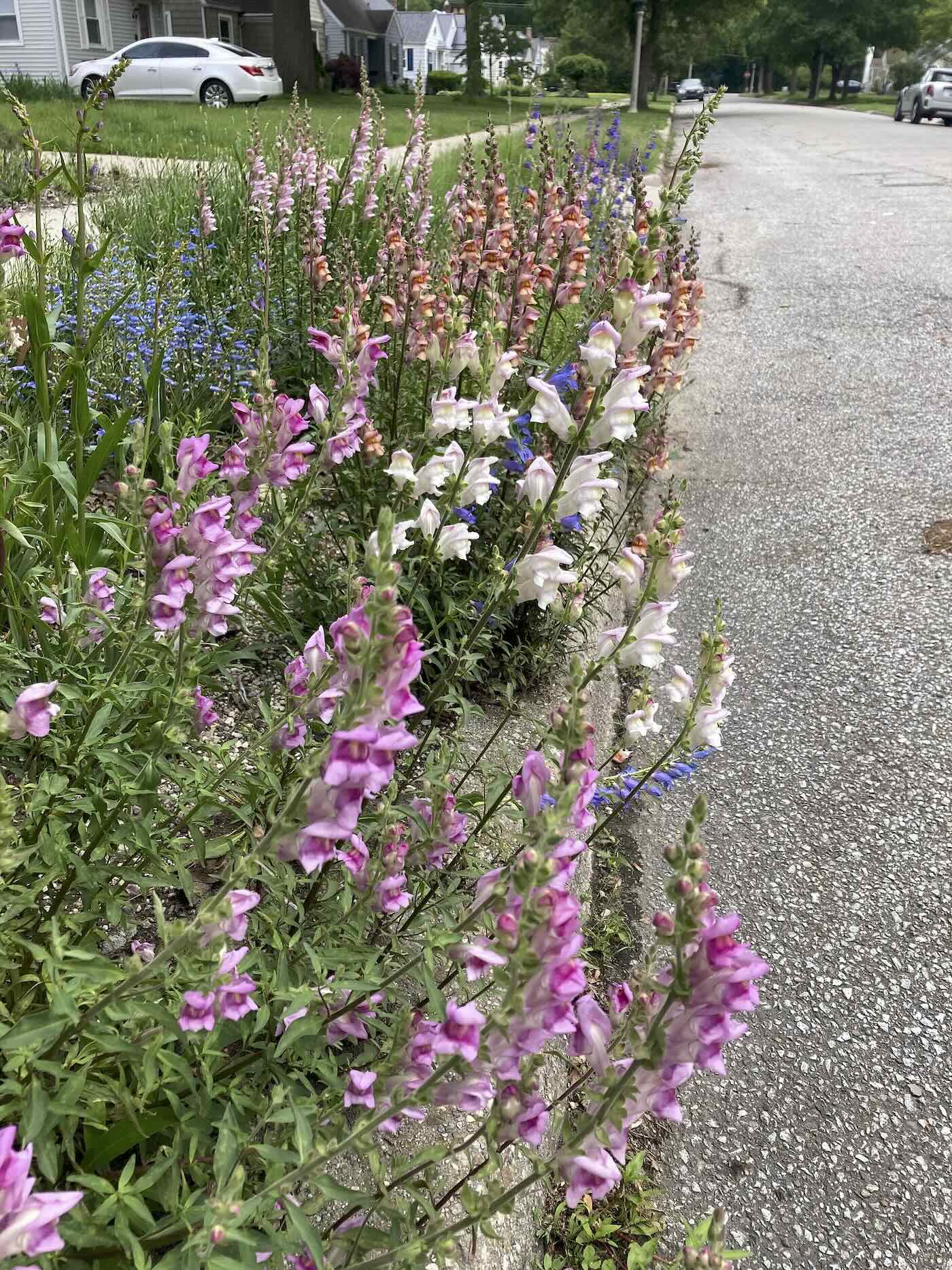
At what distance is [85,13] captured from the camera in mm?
30672

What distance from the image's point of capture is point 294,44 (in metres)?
29.9

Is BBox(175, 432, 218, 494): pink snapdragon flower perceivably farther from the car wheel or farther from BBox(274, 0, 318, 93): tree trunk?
BBox(274, 0, 318, 93): tree trunk

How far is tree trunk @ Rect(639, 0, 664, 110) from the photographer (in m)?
40.0

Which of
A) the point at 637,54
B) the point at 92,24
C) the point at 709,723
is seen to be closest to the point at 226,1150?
the point at 709,723

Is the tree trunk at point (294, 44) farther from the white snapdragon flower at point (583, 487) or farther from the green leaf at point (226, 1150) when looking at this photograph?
the green leaf at point (226, 1150)

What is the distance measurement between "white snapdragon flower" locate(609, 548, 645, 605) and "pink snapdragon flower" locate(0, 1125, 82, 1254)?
194cm

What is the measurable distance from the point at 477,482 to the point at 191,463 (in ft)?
2.90

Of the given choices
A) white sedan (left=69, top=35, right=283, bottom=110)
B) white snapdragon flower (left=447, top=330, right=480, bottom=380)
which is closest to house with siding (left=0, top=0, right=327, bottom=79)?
white sedan (left=69, top=35, right=283, bottom=110)

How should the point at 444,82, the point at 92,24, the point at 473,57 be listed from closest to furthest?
the point at 92,24, the point at 473,57, the point at 444,82

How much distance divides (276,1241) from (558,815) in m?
0.76

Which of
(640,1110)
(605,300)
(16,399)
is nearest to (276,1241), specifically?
(640,1110)

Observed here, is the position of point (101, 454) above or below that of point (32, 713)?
above

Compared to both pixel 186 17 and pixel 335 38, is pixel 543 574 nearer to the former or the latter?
pixel 186 17

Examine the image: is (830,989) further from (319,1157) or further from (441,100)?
(441,100)
